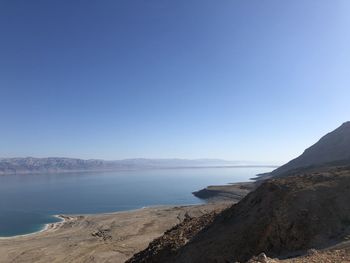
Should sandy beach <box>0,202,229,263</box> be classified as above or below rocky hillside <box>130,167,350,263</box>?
below

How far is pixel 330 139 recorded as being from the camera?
175m

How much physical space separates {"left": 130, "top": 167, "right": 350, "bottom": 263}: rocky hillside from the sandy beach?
22398 mm

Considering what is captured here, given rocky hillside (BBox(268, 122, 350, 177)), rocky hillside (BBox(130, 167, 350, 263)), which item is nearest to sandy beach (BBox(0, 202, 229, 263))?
rocky hillside (BBox(130, 167, 350, 263))

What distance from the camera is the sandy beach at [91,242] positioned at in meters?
44.0

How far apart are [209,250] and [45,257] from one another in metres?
32.9

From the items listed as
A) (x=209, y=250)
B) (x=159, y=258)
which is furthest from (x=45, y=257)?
(x=209, y=250)

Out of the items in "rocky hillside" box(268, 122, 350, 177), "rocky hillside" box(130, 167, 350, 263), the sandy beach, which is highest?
"rocky hillside" box(268, 122, 350, 177)

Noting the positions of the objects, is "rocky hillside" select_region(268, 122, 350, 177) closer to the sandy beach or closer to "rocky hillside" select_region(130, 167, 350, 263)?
the sandy beach

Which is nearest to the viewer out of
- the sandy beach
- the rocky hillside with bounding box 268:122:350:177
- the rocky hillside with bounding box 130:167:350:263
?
the rocky hillside with bounding box 130:167:350:263

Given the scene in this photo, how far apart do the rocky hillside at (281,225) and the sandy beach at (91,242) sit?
73.5 ft

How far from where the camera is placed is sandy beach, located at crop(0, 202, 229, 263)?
43969 millimetres

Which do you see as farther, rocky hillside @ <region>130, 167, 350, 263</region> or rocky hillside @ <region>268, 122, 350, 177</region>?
rocky hillside @ <region>268, 122, 350, 177</region>

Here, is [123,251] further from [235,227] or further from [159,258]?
[235,227]

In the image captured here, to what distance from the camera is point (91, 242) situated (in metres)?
51.5
